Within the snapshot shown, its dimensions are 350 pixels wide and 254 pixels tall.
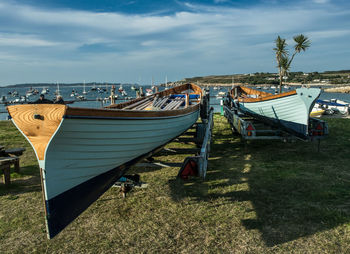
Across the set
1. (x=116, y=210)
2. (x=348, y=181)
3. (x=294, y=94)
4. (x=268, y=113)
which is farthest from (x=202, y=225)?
(x=268, y=113)

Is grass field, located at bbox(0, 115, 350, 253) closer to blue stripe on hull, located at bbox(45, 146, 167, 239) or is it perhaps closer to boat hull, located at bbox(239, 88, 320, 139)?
blue stripe on hull, located at bbox(45, 146, 167, 239)

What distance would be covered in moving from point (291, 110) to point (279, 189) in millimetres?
4210

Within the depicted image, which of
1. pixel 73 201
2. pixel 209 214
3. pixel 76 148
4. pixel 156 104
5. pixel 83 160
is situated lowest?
pixel 209 214

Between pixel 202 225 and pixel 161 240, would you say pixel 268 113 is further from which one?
pixel 161 240

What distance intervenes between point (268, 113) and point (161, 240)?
28.0ft

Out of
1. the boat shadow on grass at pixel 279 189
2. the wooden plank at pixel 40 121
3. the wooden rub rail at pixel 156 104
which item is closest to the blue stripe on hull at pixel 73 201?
the wooden plank at pixel 40 121

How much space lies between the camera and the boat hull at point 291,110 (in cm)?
827

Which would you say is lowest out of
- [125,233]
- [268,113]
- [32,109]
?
[125,233]

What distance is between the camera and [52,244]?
4.03 m

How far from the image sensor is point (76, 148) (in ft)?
12.9

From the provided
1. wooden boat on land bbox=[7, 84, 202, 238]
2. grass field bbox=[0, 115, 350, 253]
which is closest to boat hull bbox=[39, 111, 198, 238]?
wooden boat on land bbox=[7, 84, 202, 238]

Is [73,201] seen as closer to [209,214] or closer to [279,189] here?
[209,214]

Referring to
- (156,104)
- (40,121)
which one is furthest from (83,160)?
(156,104)

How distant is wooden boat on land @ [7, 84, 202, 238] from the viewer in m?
3.58
